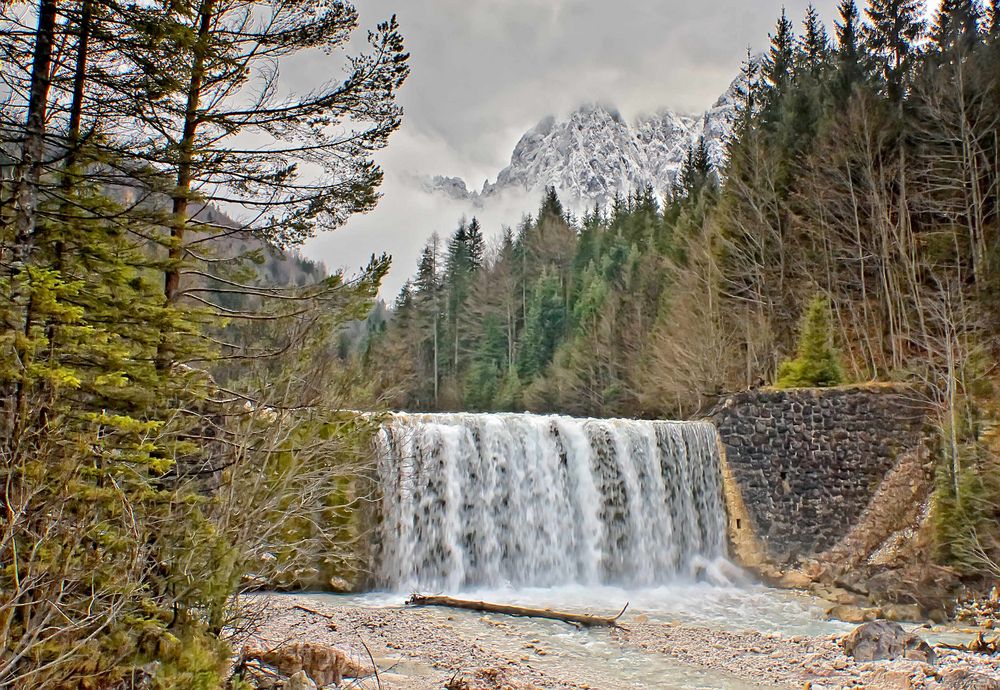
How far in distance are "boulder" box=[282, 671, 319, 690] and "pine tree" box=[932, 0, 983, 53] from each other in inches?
740

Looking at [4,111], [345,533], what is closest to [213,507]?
[4,111]

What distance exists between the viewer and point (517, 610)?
859cm

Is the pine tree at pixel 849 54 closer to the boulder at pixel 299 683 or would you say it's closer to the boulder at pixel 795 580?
the boulder at pixel 795 580

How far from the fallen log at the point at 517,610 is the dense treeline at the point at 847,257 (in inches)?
121

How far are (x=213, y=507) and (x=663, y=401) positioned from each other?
18255mm

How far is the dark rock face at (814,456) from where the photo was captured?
12.1 m

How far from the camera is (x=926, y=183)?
51.9ft

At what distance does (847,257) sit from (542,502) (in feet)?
37.0

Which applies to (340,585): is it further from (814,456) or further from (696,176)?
(696,176)

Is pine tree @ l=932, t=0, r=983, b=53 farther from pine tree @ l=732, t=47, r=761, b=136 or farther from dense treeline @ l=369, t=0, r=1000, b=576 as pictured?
pine tree @ l=732, t=47, r=761, b=136

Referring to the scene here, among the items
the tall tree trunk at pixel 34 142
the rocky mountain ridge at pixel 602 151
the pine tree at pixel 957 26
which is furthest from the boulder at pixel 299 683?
the rocky mountain ridge at pixel 602 151

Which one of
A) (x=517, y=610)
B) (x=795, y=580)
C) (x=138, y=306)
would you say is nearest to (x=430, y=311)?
(x=795, y=580)

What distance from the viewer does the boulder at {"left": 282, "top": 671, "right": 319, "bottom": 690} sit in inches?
168

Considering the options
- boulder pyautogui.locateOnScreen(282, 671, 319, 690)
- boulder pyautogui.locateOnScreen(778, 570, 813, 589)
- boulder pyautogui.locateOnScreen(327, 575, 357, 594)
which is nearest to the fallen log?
boulder pyautogui.locateOnScreen(327, 575, 357, 594)
